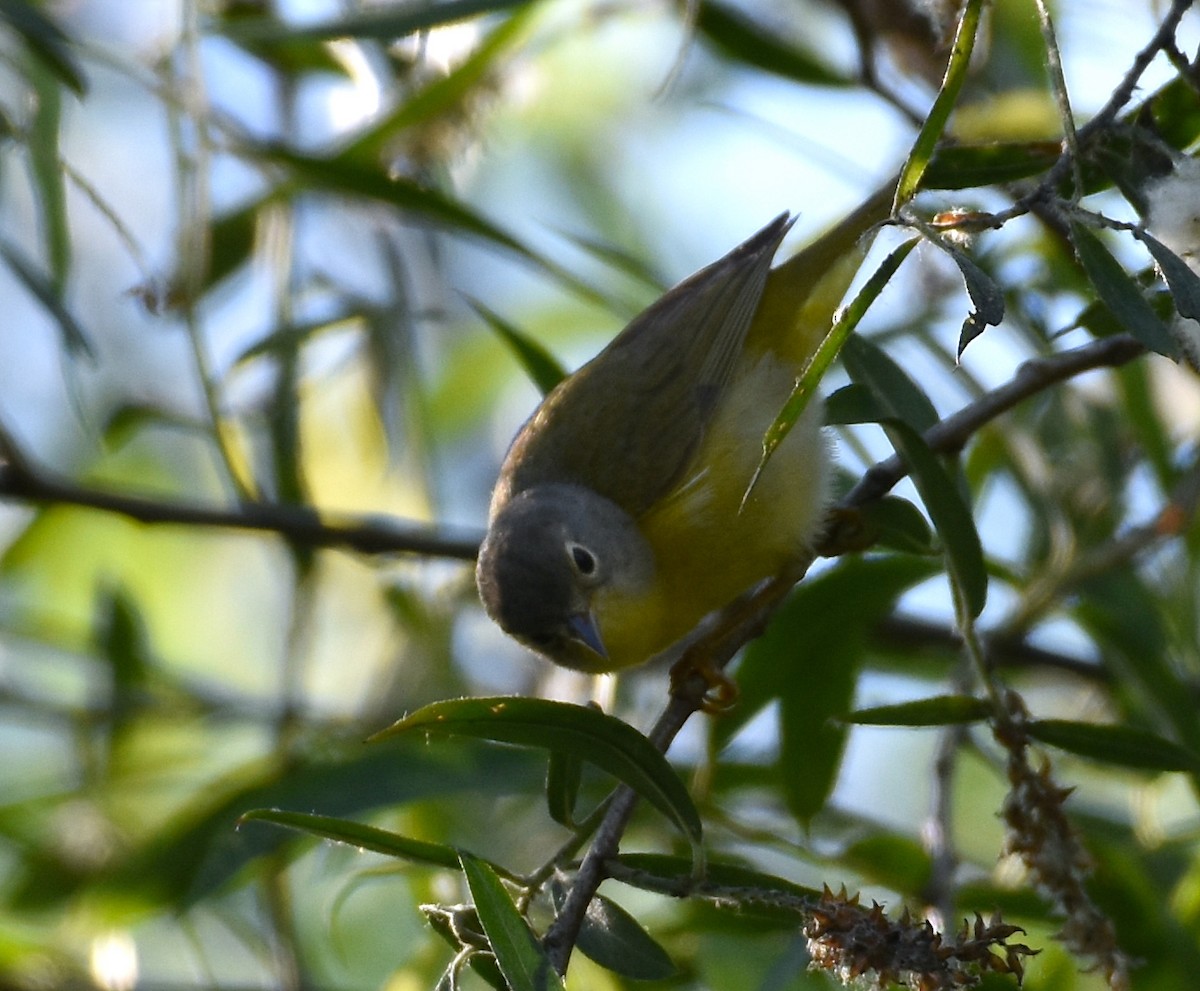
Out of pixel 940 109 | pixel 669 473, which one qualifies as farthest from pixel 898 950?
pixel 669 473

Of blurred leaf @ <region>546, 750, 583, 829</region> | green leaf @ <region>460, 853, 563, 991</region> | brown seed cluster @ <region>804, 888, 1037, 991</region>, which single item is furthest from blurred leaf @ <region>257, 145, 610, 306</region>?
brown seed cluster @ <region>804, 888, 1037, 991</region>

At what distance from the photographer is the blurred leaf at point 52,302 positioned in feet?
9.13

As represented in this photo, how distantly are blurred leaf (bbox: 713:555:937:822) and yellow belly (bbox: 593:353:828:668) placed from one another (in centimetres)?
28

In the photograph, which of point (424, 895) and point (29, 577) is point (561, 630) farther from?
Result: point (29, 577)

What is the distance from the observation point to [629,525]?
11.1 feet

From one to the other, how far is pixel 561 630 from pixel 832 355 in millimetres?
1595

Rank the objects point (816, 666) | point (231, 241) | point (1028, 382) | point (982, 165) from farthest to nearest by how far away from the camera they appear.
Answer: point (231, 241), point (816, 666), point (1028, 382), point (982, 165)

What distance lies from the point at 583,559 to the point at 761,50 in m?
1.36

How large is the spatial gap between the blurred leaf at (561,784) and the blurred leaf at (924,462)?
595mm

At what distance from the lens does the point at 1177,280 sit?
161 centimetres

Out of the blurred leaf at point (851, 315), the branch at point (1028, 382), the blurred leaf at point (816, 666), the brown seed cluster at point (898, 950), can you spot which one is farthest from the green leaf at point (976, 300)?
the blurred leaf at point (816, 666)

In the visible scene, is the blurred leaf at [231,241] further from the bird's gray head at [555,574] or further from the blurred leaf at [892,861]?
the blurred leaf at [892,861]

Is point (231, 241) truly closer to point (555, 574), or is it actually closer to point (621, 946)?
point (555, 574)

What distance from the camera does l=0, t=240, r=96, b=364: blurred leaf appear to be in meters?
2.78
